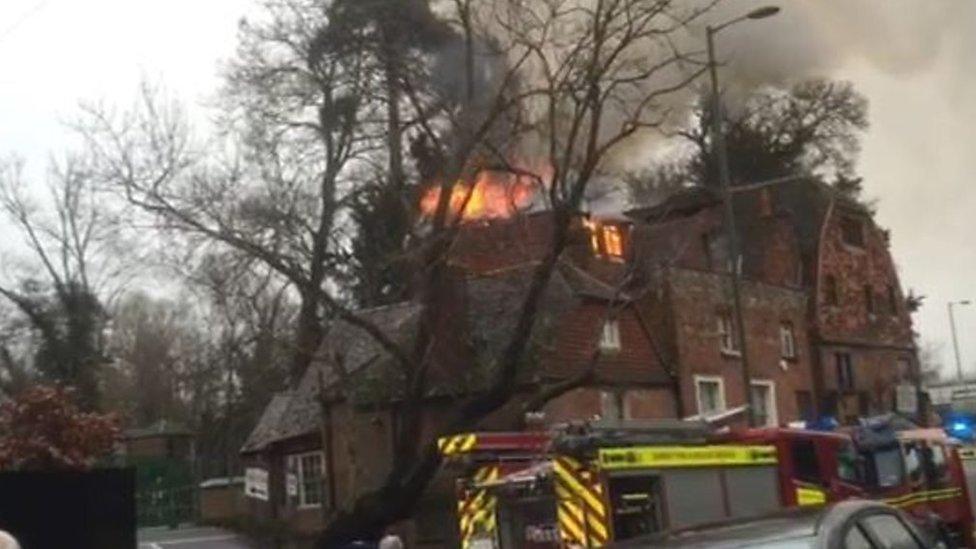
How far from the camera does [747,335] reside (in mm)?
42781

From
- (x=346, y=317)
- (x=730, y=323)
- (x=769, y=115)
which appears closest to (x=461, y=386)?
(x=346, y=317)

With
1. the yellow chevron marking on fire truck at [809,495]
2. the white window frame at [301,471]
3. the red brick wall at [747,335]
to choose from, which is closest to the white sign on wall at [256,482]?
the white window frame at [301,471]

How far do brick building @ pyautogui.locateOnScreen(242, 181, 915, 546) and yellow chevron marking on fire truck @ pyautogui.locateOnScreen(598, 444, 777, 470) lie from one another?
919 centimetres

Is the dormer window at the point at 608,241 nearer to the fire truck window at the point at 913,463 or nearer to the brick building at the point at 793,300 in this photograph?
the brick building at the point at 793,300

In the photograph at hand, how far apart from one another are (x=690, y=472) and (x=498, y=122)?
12615mm

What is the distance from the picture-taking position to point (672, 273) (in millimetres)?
40219

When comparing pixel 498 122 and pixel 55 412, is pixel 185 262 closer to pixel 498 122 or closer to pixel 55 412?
pixel 498 122

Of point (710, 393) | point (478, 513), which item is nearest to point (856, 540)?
point (478, 513)

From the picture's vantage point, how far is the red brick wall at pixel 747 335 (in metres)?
40.2

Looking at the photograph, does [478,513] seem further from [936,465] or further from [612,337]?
[612,337]

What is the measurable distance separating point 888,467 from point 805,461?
7.00ft

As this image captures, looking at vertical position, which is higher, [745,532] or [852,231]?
[852,231]

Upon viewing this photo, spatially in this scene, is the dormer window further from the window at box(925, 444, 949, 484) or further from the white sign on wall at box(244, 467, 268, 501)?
the window at box(925, 444, 949, 484)

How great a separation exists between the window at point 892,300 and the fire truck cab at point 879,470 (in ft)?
103
